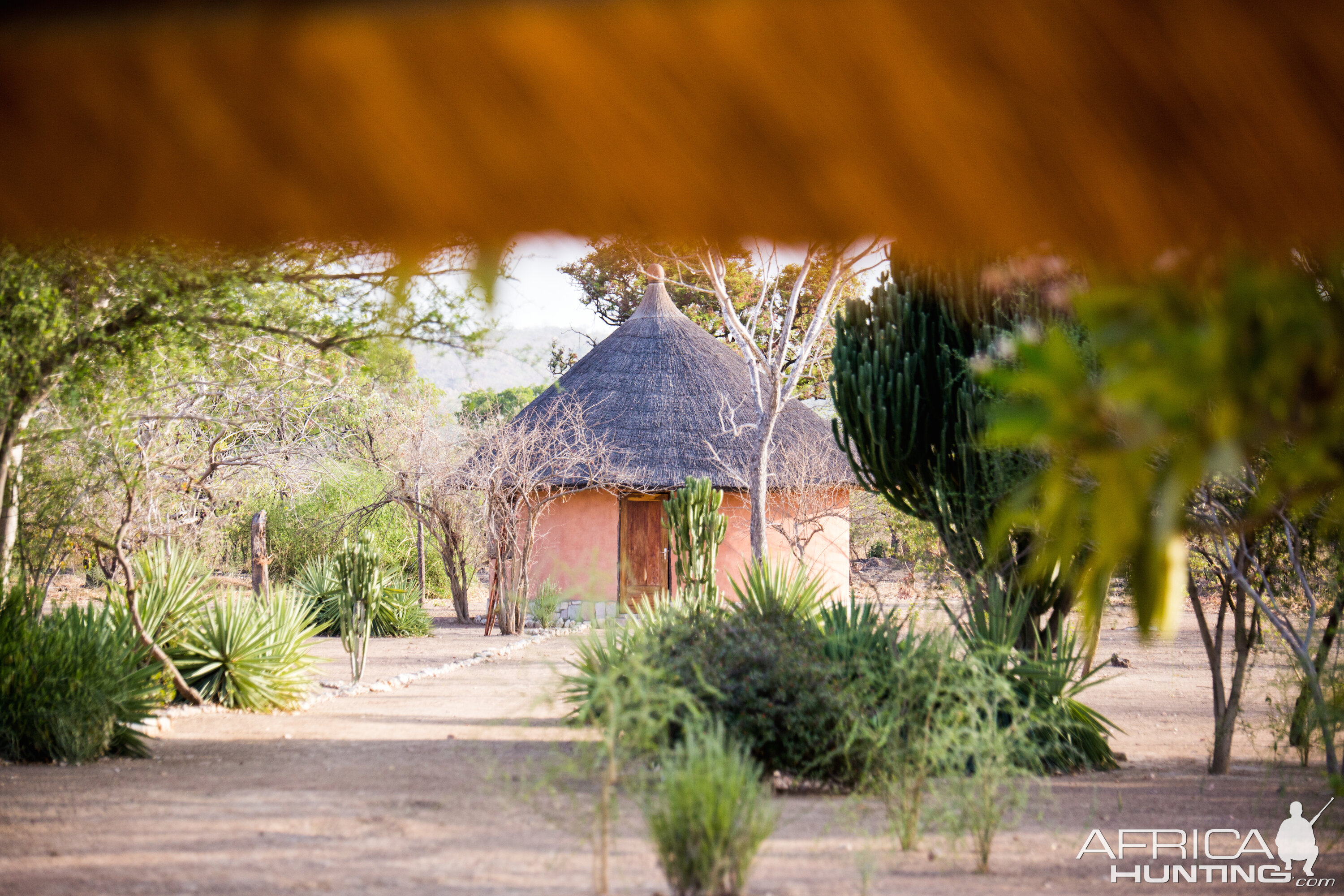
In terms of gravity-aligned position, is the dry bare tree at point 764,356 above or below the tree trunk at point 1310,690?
above

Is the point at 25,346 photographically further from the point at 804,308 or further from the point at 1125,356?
the point at 804,308

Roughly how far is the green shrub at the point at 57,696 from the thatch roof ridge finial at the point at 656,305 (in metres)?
17.1

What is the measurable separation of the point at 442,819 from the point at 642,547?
1394 cm

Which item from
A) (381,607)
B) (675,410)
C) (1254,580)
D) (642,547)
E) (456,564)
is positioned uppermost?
(675,410)

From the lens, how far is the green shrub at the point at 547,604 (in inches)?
706

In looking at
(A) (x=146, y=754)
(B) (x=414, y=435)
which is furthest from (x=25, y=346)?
(B) (x=414, y=435)

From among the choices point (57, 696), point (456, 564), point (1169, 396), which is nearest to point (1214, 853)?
point (1169, 396)

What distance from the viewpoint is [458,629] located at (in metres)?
18.1

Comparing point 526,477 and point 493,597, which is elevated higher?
point 526,477

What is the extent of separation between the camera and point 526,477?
57.8 feet

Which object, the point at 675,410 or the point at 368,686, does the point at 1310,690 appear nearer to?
the point at 368,686

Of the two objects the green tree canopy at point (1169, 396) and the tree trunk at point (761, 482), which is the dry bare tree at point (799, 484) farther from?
the green tree canopy at point (1169, 396)

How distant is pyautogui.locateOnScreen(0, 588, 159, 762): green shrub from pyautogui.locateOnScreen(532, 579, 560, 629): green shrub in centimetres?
Answer: 1019

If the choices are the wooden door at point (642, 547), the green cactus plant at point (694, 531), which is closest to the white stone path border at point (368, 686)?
the wooden door at point (642, 547)
